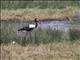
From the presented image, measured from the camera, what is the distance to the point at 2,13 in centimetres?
1992

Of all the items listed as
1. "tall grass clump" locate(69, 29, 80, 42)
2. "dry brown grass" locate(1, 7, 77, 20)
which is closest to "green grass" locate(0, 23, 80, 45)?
"tall grass clump" locate(69, 29, 80, 42)

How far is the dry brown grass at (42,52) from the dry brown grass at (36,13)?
7645 mm

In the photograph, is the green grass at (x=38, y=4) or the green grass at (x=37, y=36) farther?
the green grass at (x=38, y=4)

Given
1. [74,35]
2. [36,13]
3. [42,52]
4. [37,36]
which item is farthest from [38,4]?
[42,52]

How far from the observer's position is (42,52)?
1095 centimetres

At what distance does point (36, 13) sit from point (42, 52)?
9.11 meters

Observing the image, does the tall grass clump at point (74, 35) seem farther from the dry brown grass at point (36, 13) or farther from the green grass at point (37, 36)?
the dry brown grass at point (36, 13)

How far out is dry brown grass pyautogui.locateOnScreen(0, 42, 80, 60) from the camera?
34.7 feet

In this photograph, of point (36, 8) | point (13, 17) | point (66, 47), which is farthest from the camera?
point (36, 8)

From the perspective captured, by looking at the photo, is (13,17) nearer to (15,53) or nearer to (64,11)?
(64,11)

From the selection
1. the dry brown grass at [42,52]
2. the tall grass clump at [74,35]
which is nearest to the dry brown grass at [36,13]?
the tall grass clump at [74,35]

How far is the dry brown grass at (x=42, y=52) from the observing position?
34.7ft

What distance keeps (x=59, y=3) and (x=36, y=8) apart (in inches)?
70.7

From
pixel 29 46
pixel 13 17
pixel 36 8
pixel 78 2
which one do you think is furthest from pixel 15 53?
pixel 78 2
